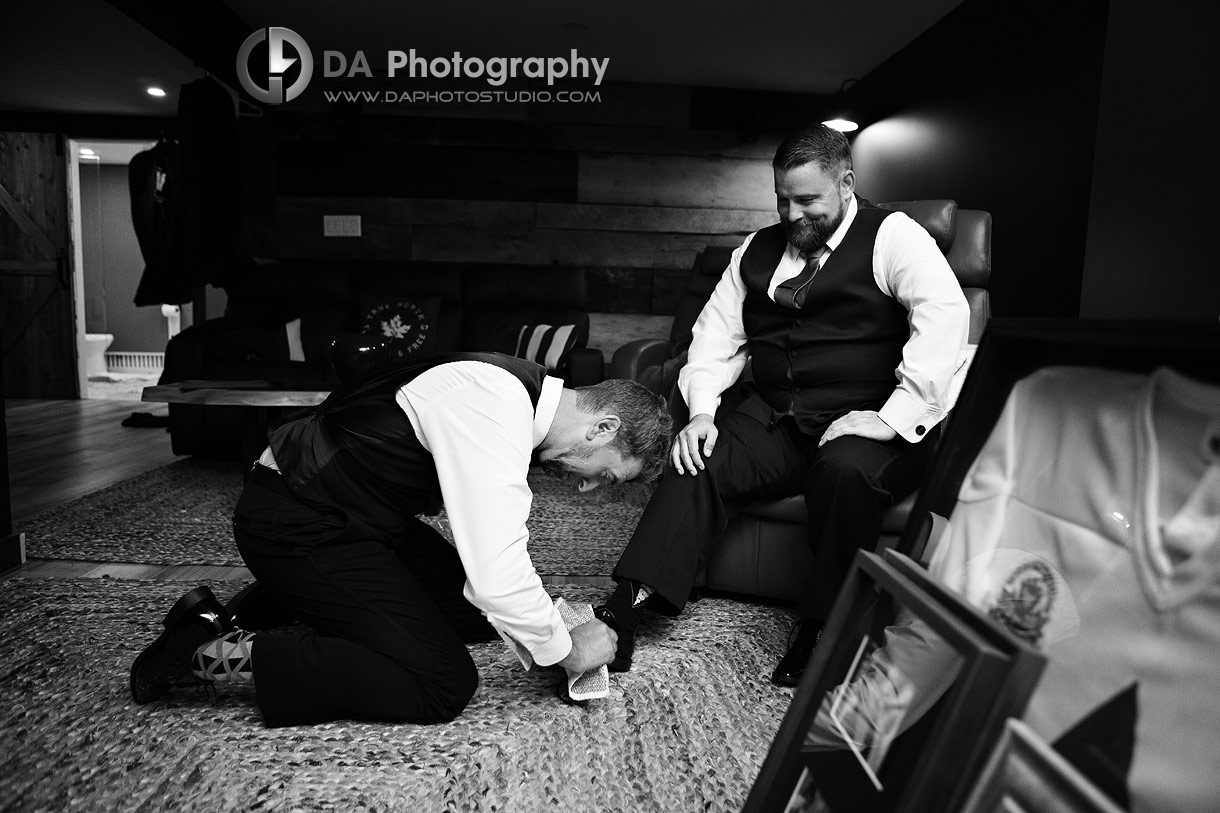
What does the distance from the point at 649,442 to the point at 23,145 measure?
Answer: 6.82 metres

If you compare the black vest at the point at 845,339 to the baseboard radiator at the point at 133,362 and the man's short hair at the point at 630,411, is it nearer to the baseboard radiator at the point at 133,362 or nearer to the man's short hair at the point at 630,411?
the man's short hair at the point at 630,411

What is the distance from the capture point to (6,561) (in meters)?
2.11

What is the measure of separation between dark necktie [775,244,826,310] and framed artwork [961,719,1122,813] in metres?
1.37

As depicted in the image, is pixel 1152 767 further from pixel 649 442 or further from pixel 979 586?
pixel 649 442

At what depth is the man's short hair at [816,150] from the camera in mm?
1743

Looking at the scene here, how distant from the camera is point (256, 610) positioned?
1.65 metres

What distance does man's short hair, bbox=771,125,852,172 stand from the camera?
1.74 metres

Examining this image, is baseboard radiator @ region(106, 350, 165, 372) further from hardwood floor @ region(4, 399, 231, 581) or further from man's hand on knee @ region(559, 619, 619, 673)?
man's hand on knee @ region(559, 619, 619, 673)

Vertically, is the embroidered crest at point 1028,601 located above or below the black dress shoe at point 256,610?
above

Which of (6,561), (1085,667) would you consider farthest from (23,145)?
(1085,667)

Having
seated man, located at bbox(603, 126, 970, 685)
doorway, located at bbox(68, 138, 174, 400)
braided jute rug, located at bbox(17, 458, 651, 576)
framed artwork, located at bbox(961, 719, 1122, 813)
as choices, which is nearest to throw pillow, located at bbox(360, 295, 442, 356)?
braided jute rug, located at bbox(17, 458, 651, 576)

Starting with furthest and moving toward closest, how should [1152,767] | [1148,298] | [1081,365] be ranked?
[1148,298]
[1081,365]
[1152,767]

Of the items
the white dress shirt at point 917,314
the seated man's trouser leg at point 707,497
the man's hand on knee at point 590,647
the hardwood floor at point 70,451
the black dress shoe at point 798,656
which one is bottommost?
the hardwood floor at point 70,451

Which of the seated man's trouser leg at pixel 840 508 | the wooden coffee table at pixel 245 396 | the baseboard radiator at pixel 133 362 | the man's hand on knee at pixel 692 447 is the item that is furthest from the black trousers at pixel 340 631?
the baseboard radiator at pixel 133 362
